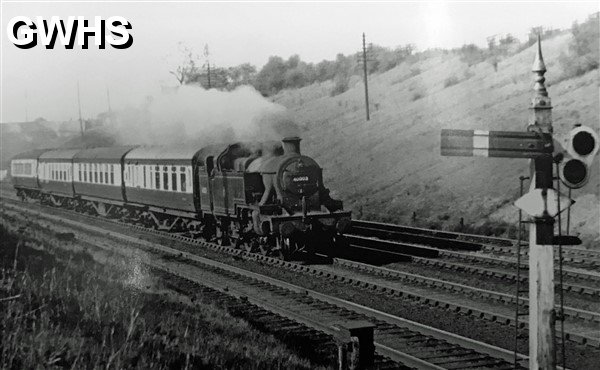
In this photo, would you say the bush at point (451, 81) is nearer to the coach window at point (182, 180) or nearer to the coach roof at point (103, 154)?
the coach roof at point (103, 154)

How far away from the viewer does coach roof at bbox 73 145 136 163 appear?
26.3 metres

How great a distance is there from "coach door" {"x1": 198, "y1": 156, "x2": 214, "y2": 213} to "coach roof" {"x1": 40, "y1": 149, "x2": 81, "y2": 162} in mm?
14751

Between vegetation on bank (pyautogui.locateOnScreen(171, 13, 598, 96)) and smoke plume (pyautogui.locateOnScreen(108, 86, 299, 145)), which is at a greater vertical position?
vegetation on bank (pyautogui.locateOnScreen(171, 13, 598, 96))

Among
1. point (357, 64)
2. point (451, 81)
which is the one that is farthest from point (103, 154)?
point (357, 64)

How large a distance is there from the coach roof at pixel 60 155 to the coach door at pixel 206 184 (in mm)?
14751

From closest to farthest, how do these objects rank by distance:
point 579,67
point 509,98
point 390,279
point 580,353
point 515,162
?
point 580,353 → point 390,279 → point 515,162 → point 579,67 → point 509,98

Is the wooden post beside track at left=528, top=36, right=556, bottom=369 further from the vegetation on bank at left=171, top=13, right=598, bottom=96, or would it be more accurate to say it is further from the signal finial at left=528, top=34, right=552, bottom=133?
the vegetation on bank at left=171, top=13, right=598, bottom=96

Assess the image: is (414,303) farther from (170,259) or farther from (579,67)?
(579,67)

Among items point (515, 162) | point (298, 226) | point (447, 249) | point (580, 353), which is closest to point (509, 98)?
point (515, 162)

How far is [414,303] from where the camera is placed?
41.1 ft

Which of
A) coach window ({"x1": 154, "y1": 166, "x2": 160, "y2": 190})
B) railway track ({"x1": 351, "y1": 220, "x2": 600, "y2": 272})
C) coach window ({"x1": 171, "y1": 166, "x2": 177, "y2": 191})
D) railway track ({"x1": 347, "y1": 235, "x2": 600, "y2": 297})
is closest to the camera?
railway track ({"x1": 347, "y1": 235, "x2": 600, "y2": 297})

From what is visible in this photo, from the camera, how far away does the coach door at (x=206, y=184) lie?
1877 centimetres

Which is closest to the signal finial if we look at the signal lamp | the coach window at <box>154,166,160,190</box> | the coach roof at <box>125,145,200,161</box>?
the signal lamp

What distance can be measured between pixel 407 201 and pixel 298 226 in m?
12.9
